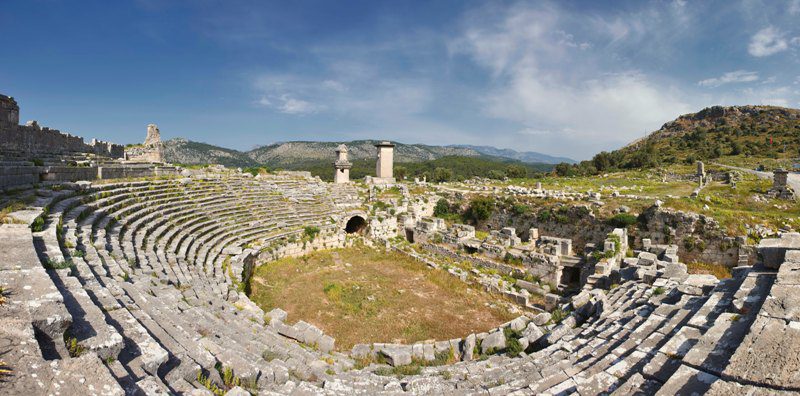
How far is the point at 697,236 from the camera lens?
16.7 metres

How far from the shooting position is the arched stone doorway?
2312 cm

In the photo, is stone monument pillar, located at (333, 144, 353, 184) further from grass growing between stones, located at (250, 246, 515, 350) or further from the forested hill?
the forested hill

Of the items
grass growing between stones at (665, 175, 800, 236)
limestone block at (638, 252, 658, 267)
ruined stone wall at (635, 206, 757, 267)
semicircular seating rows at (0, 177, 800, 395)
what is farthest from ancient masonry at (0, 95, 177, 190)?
grass growing between stones at (665, 175, 800, 236)

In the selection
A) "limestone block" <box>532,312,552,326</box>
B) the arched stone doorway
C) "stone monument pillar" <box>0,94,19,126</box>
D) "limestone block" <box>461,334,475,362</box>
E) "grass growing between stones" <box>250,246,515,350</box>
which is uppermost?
"stone monument pillar" <box>0,94,19,126</box>

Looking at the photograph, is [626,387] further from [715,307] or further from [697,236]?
[697,236]

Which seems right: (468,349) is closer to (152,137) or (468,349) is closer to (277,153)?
(152,137)

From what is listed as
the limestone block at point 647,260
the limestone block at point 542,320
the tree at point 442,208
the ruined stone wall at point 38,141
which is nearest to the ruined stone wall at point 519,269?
the limestone block at point 647,260

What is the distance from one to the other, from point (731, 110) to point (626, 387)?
9348 cm

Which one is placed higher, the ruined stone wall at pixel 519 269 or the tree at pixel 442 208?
the tree at pixel 442 208

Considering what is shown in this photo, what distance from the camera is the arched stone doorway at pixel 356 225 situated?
910 inches

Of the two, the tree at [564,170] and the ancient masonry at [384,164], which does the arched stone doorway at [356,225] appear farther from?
the tree at [564,170]

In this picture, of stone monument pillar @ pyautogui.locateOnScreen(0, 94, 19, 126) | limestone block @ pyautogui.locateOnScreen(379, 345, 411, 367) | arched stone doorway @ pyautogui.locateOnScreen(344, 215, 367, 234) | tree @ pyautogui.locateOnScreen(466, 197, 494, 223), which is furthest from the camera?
tree @ pyautogui.locateOnScreen(466, 197, 494, 223)

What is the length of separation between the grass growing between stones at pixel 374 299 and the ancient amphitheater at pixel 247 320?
1.14 metres

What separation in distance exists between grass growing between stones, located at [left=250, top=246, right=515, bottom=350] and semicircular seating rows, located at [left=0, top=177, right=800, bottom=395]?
259cm
